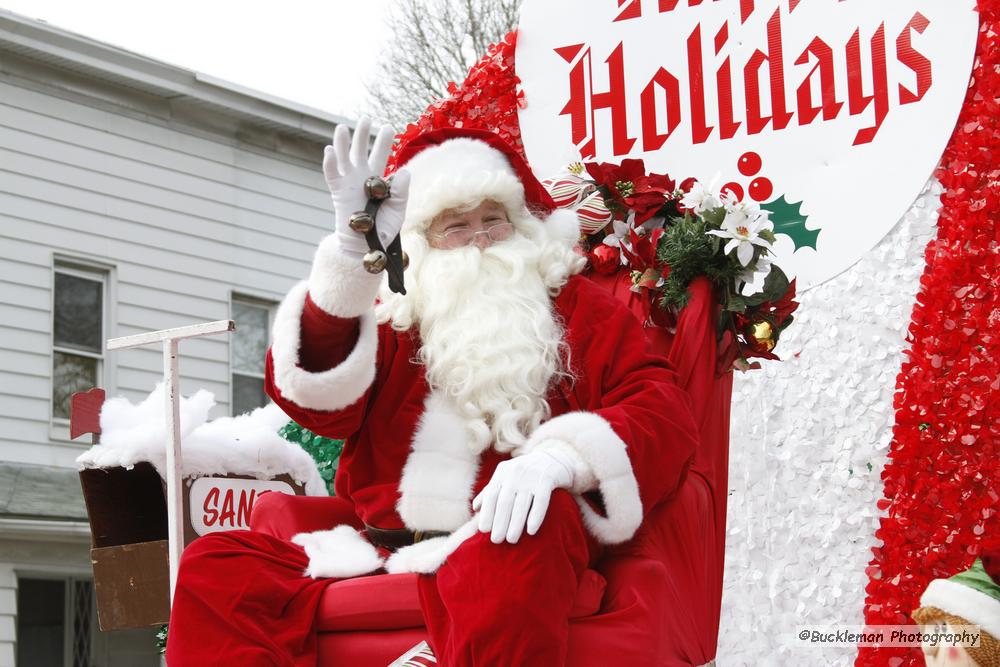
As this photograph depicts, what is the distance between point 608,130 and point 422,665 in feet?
8.62

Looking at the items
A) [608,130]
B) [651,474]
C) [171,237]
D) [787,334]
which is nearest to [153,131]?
[171,237]

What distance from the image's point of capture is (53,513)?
9.30 metres

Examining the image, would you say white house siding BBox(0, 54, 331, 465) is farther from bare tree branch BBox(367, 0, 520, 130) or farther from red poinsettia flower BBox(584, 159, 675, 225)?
red poinsettia flower BBox(584, 159, 675, 225)

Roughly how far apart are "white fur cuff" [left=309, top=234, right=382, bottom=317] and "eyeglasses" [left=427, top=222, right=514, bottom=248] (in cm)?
55

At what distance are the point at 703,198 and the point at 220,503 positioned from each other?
1.96 m

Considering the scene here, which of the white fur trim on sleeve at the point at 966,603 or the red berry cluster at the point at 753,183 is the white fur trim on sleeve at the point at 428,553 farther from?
the red berry cluster at the point at 753,183

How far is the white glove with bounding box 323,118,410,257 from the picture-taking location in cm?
267

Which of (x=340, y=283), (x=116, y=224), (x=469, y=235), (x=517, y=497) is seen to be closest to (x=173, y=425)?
(x=469, y=235)

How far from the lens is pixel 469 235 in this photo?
11.0 ft

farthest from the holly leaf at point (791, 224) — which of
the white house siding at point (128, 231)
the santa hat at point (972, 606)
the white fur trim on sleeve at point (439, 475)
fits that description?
the white house siding at point (128, 231)

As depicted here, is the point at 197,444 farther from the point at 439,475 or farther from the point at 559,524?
the point at 559,524

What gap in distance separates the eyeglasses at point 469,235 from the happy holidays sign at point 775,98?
124cm

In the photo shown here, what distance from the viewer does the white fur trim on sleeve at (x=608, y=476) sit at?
2.71m

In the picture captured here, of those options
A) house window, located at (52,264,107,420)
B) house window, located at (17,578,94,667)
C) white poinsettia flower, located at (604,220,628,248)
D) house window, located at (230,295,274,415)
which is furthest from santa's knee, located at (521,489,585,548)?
house window, located at (230,295,274,415)
